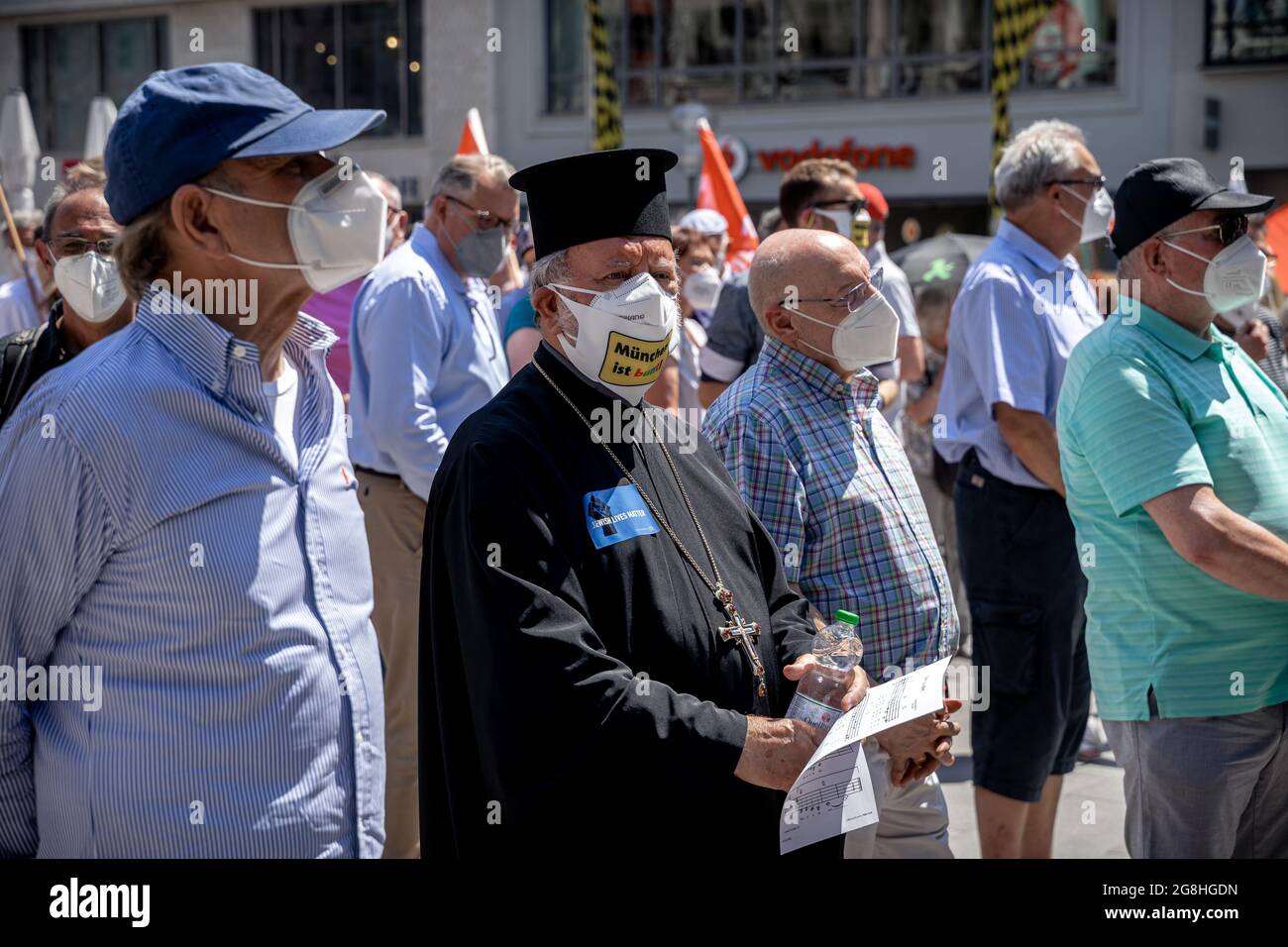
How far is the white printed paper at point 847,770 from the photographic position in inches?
90.6

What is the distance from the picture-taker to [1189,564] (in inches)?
128

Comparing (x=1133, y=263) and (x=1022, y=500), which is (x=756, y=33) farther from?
(x=1133, y=263)

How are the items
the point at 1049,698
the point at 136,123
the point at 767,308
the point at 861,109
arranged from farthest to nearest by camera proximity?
the point at 861,109, the point at 1049,698, the point at 767,308, the point at 136,123

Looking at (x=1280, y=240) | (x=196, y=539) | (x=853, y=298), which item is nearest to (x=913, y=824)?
(x=853, y=298)

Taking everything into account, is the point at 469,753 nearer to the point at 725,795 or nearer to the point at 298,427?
the point at 725,795

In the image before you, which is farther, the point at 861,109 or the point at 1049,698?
the point at 861,109

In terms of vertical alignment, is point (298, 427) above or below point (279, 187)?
below

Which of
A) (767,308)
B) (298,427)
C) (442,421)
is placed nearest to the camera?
(298,427)

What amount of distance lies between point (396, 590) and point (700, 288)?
10.1 feet

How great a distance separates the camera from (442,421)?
4926 mm

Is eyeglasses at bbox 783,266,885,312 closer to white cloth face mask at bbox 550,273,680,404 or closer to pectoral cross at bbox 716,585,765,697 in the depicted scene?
white cloth face mask at bbox 550,273,680,404
